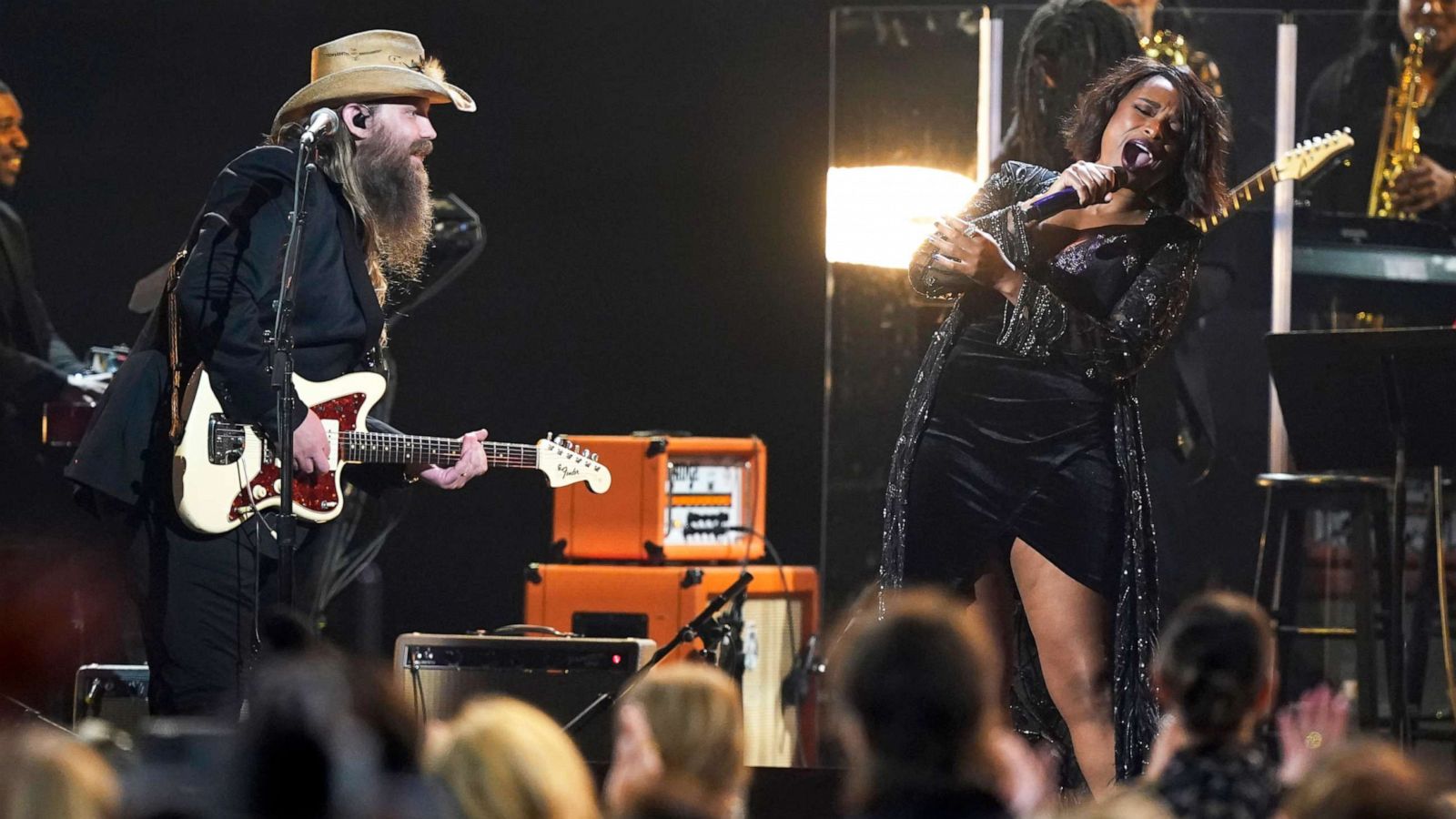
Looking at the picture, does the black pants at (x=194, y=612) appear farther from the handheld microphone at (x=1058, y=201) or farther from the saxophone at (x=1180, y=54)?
the saxophone at (x=1180, y=54)

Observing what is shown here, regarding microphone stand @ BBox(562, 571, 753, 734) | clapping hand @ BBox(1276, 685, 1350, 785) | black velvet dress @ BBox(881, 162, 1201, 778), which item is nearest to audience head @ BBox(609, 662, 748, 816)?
clapping hand @ BBox(1276, 685, 1350, 785)

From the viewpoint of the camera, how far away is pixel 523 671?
5156mm

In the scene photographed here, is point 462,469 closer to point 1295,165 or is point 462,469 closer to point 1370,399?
point 1370,399

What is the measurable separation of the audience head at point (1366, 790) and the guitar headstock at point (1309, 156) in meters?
4.32

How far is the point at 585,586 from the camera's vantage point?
6070mm

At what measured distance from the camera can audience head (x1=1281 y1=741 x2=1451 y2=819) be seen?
2.03m

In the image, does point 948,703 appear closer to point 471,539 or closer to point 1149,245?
point 1149,245

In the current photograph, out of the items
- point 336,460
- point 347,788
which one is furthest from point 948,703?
point 336,460

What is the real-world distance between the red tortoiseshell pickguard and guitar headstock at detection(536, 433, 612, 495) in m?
0.80

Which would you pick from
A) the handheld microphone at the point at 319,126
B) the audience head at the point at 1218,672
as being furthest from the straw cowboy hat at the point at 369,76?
the audience head at the point at 1218,672

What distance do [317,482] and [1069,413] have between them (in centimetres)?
170

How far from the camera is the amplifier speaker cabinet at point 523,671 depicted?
5.11 m

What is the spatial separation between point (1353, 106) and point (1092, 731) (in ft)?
11.9

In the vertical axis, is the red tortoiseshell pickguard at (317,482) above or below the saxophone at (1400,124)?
below
